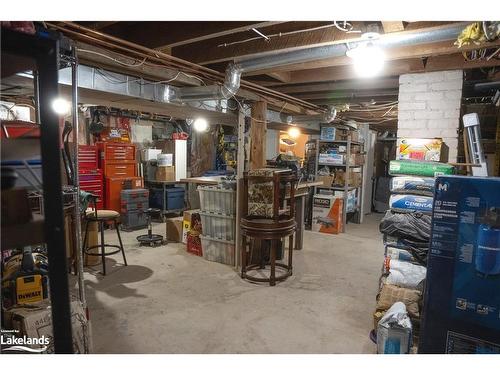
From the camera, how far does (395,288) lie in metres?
2.51

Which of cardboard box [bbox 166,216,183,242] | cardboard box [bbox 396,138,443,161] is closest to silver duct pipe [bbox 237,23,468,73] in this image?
cardboard box [bbox 396,138,443,161]

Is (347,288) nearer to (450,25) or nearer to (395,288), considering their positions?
(395,288)

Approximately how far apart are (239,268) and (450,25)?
3086 millimetres

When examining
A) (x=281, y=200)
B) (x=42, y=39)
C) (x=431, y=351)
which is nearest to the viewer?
(x=42, y=39)

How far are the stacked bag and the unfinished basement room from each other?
14mm

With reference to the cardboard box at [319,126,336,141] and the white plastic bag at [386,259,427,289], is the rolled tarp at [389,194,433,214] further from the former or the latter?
the cardboard box at [319,126,336,141]

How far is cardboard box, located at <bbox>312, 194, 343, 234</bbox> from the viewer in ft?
19.0

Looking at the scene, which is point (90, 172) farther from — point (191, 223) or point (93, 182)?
point (191, 223)

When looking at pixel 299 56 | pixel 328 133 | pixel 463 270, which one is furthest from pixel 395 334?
pixel 328 133

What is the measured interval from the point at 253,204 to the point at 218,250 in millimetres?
930

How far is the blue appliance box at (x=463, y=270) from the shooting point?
5.92ft

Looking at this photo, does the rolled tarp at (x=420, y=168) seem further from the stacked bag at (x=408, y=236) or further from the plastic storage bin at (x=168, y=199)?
the plastic storage bin at (x=168, y=199)

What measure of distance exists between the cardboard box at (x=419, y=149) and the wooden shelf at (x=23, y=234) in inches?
120
